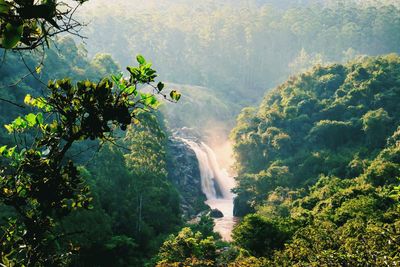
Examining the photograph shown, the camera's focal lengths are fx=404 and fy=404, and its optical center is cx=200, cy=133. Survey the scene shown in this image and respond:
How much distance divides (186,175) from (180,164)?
1.44 meters

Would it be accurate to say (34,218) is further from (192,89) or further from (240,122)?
(192,89)

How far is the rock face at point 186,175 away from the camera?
3903 centimetres

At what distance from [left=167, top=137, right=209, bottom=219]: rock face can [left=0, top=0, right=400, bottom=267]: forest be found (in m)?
0.17

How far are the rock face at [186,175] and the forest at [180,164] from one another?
0.17m

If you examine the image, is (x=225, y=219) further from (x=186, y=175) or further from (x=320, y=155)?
(x=320, y=155)

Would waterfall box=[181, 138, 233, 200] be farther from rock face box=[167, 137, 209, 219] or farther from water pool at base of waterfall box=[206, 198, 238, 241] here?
rock face box=[167, 137, 209, 219]

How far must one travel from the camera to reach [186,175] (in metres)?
42.7

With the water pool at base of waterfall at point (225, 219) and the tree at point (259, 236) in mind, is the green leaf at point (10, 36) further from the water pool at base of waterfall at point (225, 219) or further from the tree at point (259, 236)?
the water pool at base of waterfall at point (225, 219)

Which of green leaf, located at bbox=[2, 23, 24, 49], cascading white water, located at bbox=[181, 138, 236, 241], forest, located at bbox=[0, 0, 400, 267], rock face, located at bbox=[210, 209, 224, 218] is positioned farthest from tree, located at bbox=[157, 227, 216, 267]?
cascading white water, located at bbox=[181, 138, 236, 241]

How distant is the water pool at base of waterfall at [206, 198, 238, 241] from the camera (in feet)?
101

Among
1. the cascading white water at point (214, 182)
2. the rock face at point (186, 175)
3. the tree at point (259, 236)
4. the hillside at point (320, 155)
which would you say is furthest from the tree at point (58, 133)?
the cascading white water at point (214, 182)

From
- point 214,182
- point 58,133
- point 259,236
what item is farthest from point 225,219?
point 58,133

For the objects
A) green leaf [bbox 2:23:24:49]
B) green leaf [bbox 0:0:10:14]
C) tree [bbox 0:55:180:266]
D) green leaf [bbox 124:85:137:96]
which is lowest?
green leaf [bbox 2:23:24:49]

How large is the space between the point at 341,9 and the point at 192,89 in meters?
51.4
